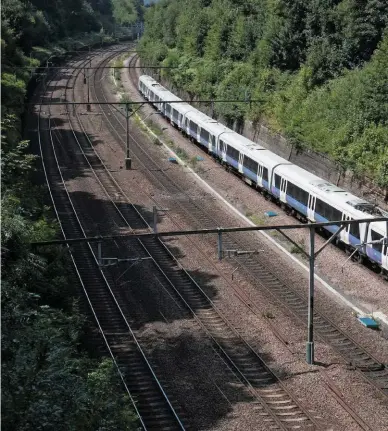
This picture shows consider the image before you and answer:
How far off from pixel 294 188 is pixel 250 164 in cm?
587

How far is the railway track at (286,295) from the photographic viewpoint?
18562 mm

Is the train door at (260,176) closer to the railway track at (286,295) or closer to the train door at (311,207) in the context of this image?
the railway track at (286,295)

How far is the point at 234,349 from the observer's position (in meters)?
19.5

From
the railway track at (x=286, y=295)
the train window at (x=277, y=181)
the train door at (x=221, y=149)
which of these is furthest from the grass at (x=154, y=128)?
the train window at (x=277, y=181)

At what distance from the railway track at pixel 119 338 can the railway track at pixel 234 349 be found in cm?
226

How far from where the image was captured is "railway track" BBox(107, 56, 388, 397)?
60.9ft

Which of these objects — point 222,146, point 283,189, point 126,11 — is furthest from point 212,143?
point 126,11

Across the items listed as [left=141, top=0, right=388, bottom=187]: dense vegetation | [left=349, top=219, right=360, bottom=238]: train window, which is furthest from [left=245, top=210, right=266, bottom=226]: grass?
[left=349, top=219, right=360, bottom=238]: train window

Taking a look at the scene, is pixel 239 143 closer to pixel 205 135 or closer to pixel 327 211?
pixel 205 135

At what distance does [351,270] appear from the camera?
1006 inches

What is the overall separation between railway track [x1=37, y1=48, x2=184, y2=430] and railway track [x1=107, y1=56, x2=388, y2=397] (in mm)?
5503

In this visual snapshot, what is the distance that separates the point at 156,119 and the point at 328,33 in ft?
63.0

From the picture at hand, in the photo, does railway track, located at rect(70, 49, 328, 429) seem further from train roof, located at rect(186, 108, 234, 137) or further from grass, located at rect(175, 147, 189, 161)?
grass, located at rect(175, 147, 189, 161)

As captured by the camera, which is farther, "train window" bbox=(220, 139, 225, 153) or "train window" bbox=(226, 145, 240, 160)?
"train window" bbox=(220, 139, 225, 153)
